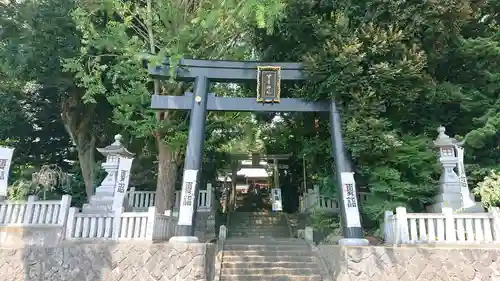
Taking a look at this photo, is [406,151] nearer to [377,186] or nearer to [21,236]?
[377,186]

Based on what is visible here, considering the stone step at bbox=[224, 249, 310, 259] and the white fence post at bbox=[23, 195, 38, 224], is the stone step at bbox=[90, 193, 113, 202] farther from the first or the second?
the stone step at bbox=[224, 249, 310, 259]

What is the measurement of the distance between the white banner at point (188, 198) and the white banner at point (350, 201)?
3656mm

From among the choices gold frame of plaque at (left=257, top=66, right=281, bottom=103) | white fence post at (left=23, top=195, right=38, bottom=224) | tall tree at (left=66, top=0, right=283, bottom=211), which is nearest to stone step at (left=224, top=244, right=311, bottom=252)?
tall tree at (left=66, top=0, right=283, bottom=211)

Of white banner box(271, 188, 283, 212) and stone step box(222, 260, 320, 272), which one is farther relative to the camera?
white banner box(271, 188, 283, 212)

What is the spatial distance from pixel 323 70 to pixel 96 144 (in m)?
9.81

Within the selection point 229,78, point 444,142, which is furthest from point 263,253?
point 444,142

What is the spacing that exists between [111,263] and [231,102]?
16.1 ft

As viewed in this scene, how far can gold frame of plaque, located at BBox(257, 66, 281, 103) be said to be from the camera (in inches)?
381

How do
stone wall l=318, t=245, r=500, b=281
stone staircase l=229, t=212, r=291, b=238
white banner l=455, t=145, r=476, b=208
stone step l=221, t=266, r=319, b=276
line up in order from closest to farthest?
stone wall l=318, t=245, r=500, b=281, stone step l=221, t=266, r=319, b=276, white banner l=455, t=145, r=476, b=208, stone staircase l=229, t=212, r=291, b=238

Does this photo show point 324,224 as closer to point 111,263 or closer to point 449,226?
point 449,226

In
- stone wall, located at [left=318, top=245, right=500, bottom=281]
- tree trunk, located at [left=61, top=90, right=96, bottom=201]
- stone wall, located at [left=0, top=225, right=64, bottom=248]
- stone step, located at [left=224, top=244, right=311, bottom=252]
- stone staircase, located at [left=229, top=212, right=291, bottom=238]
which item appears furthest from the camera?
tree trunk, located at [left=61, top=90, right=96, bottom=201]

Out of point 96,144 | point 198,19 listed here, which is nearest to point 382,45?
point 198,19

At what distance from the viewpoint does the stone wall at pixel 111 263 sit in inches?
308

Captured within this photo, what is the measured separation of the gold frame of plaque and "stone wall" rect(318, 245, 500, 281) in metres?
4.22
